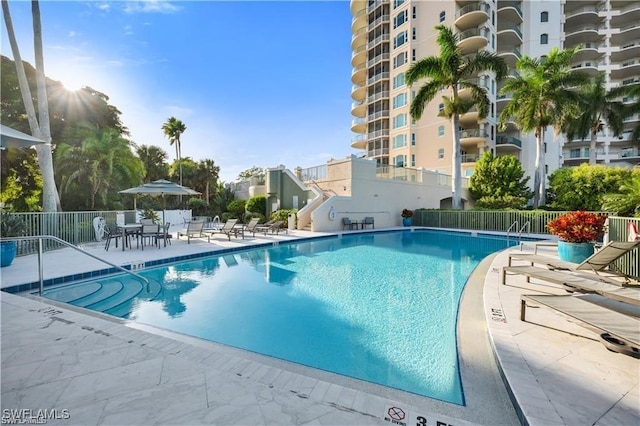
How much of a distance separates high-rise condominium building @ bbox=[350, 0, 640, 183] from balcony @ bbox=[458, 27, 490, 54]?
9cm

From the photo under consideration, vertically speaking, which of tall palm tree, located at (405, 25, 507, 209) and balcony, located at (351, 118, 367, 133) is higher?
balcony, located at (351, 118, 367, 133)

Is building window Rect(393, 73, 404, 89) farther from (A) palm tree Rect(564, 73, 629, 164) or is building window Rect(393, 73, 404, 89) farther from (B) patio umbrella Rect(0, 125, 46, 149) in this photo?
(B) patio umbrella Rect(0, 125, 46, 149)

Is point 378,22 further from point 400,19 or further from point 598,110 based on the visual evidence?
point 598,110

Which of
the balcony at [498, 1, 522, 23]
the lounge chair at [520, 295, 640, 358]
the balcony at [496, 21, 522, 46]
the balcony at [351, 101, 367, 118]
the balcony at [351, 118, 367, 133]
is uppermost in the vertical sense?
the balcony at [498, 1, 522, 23]

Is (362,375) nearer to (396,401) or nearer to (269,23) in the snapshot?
(396,401)

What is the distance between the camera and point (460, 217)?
19312 mm

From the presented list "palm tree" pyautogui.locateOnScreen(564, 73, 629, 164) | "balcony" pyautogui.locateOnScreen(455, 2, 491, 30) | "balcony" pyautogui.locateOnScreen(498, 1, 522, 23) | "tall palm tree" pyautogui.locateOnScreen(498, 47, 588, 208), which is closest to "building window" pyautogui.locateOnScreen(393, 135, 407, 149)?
"balcony" pyautogui.locateOnScreen(455, 2, 491, 30)

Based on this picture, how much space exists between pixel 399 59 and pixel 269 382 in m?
36.0

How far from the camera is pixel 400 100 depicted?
3166 cm

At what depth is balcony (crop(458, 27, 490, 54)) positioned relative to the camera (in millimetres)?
26812

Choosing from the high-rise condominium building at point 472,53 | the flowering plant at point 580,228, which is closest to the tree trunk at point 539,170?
the high-rise condominium building at point 472,53

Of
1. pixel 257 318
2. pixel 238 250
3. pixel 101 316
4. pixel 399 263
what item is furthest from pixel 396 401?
pixel 238 250

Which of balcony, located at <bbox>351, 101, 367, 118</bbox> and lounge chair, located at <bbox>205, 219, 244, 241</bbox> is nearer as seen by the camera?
lounge chair, located at <bbox>205, 219, 244, 241</bbox>

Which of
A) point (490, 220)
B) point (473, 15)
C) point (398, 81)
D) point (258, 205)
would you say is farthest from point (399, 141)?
point (258, 205)
